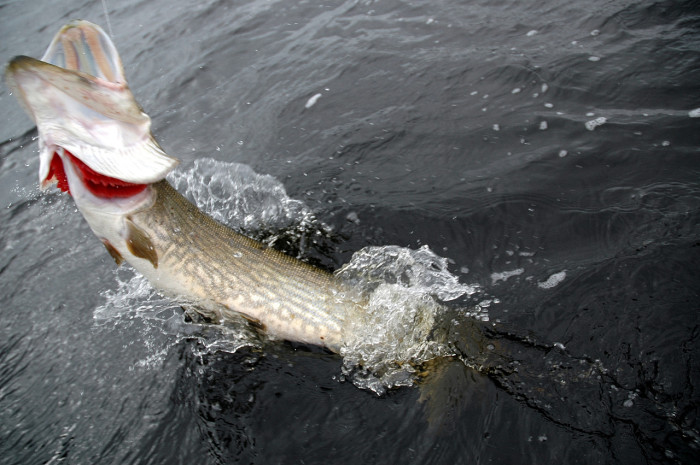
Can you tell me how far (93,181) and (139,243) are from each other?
398mm

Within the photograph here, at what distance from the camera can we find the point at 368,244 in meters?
3.99

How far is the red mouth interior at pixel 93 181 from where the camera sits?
2.55 m

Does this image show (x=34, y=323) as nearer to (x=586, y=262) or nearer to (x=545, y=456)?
(x=545, y=456)

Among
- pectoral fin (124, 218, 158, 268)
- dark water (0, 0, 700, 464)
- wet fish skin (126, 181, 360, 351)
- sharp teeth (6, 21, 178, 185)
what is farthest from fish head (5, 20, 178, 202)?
dark water (0, 0, 700, 464)

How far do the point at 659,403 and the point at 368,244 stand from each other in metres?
2.14

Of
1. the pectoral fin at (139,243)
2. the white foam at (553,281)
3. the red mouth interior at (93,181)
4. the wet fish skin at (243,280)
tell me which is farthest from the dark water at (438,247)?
the red mouth interior at (93,181)

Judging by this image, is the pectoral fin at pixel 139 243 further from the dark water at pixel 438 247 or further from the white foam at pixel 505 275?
the white foam at pixel 505 275

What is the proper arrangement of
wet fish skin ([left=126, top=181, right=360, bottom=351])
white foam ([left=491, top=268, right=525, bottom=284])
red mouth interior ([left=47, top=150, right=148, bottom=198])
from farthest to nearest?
1. white foam ([left=491, top=268, right=525, bottom=284])
2. wet fish skin ([left=126, top=181, right=360, bottom=351])
3. red mouth interior ([left=47, top=150, right=148, bottom=198])

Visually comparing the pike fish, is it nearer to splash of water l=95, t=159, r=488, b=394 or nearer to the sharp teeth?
the sharp teeth

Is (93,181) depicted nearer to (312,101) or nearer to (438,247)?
(438,247)

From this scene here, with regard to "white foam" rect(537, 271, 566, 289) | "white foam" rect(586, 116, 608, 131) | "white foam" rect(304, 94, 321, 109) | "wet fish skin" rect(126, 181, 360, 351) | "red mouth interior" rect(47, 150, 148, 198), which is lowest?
"white foam" rect(537, 271, 566, 289)

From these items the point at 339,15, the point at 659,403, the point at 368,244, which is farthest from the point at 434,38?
the point at 659,403

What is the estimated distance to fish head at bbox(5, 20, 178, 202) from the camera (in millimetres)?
2250

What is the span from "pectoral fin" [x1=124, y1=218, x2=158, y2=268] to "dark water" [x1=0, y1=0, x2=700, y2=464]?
3.02 ft
